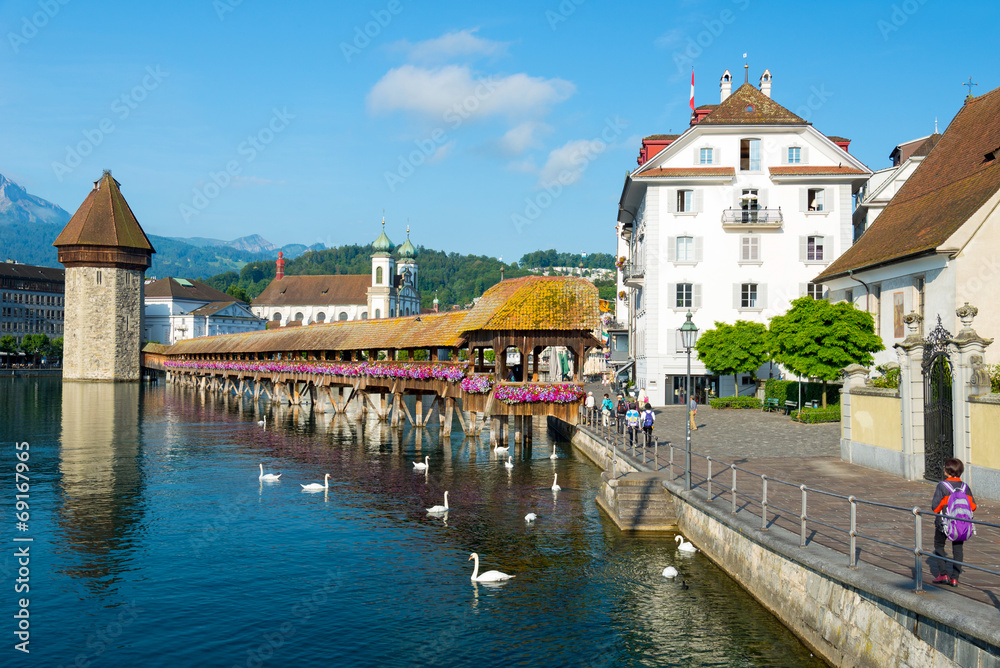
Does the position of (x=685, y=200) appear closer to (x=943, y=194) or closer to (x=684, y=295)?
(x=684, y=295)

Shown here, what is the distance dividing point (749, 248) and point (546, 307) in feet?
64.8

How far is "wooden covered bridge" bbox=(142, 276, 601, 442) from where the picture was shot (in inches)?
1302

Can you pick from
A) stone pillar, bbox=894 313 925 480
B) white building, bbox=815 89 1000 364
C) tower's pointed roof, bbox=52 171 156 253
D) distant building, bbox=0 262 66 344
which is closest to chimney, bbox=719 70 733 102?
white building, bbox=815 89 1000 364

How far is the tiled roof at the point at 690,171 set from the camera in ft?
154

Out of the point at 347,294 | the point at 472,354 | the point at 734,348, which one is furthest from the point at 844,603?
the point at 347,294

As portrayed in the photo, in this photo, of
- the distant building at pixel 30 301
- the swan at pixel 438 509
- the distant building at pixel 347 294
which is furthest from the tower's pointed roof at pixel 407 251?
the swan at pixel 438 509

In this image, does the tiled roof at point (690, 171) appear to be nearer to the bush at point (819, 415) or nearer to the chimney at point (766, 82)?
the chimney at point (766, 82)

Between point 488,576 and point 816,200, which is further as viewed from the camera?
point 816,200

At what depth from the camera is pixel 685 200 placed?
157ft

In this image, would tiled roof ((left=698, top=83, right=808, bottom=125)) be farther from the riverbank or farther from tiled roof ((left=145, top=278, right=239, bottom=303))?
tiled roof ((left=145, top=278, right=239, bottom=303))

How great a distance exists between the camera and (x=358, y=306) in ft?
563

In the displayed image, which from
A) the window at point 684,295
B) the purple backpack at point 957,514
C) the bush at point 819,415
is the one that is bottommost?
the bush at point 819,415

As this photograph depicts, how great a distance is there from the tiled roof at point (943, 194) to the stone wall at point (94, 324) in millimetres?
95978

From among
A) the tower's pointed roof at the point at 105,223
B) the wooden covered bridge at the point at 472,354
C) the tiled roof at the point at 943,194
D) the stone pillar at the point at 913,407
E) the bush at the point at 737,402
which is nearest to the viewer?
the stone pillar at the point at 913,407
